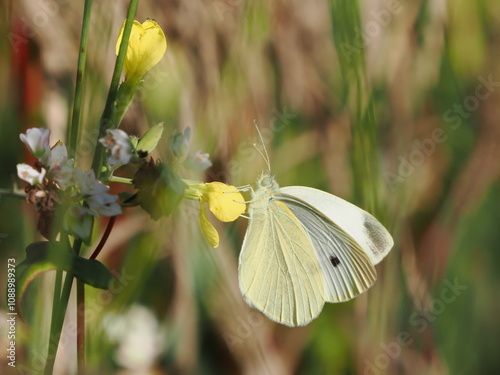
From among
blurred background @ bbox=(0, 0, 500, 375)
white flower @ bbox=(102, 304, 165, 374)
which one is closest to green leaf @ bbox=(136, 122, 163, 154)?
blurred background @ bbox=(0, 0, 500, 375)

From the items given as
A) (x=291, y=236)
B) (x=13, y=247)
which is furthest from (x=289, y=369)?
(x=13, y=247)

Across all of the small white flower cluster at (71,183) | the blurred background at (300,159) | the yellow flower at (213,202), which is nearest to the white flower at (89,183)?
the small white flower cluster at (71,183)

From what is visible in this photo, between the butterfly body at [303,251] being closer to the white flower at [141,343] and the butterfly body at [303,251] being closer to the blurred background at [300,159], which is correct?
the blurred background at [300,159]

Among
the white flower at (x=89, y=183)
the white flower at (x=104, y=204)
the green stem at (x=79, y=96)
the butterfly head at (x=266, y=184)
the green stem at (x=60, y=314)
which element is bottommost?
the butterfly head at (x=266, y=184)

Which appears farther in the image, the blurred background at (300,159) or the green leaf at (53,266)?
the blurred background at (300,159)

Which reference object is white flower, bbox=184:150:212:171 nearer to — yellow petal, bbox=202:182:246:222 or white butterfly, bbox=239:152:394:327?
yellow petal, bbox=202:182:246:222

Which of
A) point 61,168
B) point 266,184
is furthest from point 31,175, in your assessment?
point 266,184

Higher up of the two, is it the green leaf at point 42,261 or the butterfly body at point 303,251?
the green leaf at point 42,261
